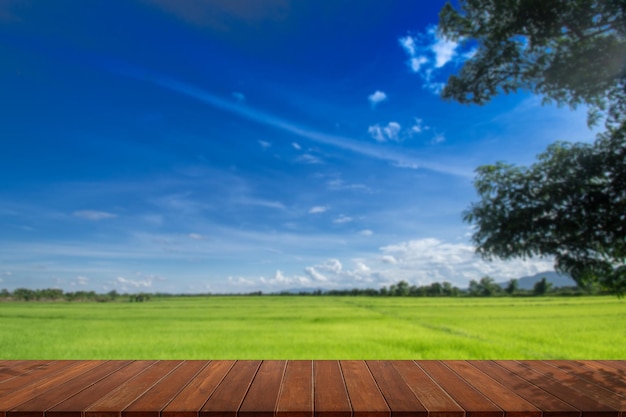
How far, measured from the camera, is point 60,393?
213 centimetres

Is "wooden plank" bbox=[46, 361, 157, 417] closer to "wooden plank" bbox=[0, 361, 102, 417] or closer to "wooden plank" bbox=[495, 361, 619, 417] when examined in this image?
"wooden plank" bbox=[0, 361, 102, 417]

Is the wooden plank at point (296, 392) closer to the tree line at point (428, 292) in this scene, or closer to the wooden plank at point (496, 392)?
the wooden plank at point (496, 392)

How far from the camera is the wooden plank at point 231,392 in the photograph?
1.83 metres

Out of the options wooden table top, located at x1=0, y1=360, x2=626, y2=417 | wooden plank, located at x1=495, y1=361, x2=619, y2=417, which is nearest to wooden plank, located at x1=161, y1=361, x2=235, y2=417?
wooden table top, located at x1=0, y1=360, x2=626, y2=417

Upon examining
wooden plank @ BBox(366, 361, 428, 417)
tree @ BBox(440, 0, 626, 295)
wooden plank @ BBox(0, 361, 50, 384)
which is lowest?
wooden plank @ BBox(366, 361, 428, 417)

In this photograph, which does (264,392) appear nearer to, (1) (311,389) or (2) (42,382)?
(1) (311,389)

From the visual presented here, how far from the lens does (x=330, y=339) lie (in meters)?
8.30

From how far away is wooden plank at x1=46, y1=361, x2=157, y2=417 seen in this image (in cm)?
185

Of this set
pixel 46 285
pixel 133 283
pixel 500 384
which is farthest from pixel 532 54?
pixel 46 285

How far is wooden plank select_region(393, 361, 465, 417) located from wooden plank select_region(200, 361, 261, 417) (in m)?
0.93

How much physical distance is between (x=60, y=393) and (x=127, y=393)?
36 centimetres

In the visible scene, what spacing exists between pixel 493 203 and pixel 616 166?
5.47 feet

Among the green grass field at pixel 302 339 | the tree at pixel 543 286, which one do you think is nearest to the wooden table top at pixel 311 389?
the green grass field at pixel 302 339

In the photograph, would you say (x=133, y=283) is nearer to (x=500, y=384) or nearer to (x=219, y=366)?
(x=219, y=366)
